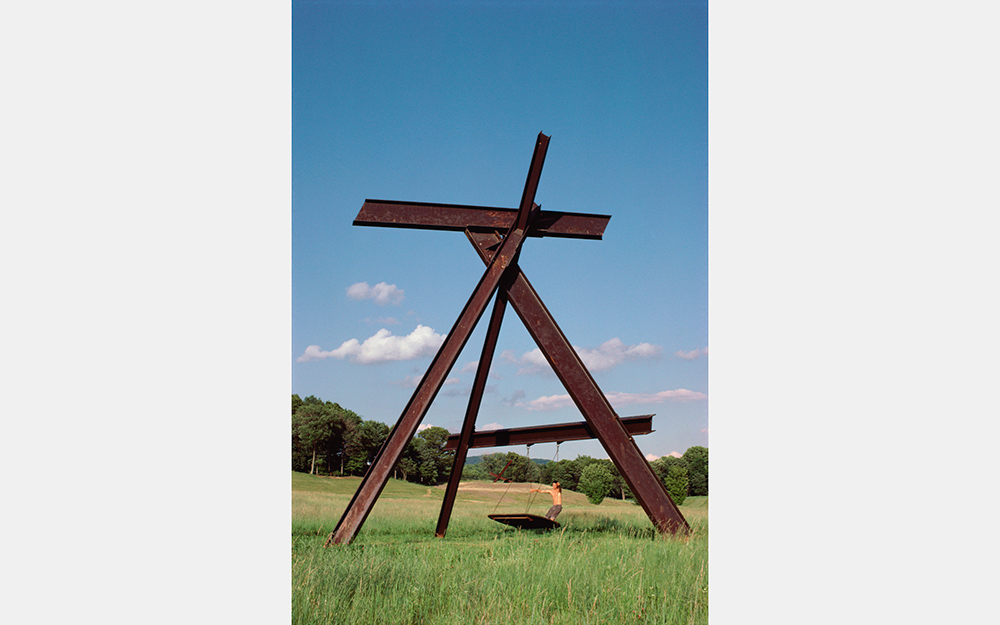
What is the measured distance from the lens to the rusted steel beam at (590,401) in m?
5.23

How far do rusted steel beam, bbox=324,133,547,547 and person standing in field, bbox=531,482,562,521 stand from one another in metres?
2.90

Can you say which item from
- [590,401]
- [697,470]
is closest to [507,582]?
[590,401]

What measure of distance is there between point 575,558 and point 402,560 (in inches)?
50.2

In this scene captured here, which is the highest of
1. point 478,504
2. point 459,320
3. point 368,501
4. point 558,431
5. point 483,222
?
point 483,222

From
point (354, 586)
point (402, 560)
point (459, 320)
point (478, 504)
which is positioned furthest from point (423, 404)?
point (478, 504)

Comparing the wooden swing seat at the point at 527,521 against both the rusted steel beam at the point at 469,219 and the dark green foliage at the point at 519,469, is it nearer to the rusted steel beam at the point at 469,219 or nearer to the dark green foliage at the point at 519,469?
the dark green foliage at the point at 519,469

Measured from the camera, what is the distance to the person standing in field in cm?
736

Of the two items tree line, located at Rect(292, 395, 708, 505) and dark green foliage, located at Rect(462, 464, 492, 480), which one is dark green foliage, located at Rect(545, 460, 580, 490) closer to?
tree line, located at Rect(292, 395, 708, 505)

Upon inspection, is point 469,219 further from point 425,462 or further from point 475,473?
point 425,462

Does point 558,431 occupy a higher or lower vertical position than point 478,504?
higher

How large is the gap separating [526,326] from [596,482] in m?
5.32
